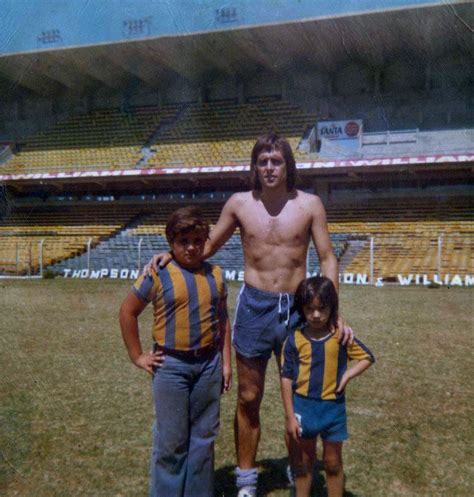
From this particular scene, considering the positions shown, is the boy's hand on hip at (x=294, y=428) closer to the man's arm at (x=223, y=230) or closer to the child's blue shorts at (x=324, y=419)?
the child's blue shorts at (x=324, y=419)

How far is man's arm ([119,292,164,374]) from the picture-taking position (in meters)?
2.67

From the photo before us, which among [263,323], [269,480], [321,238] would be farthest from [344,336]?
[269,480]

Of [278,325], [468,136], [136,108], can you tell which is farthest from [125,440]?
[136,108]

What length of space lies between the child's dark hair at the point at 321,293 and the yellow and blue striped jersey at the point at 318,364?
0.13 m

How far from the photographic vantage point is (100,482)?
10.4ft

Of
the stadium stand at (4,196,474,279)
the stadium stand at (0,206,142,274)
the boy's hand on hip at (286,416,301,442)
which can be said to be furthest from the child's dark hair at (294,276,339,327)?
the stadium stand at (0,206,142,274)

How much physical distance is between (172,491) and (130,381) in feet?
9.46

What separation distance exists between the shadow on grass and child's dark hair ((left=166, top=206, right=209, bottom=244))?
1.46 m

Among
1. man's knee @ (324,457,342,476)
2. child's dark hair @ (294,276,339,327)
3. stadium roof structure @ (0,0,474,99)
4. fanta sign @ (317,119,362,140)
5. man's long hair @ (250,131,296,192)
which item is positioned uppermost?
stadium roof structure @ (0,0,474,99)

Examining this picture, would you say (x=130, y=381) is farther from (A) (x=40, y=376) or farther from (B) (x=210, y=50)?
(B) (x=210, y=50)

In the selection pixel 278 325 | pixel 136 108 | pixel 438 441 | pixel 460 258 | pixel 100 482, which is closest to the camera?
pixel 278 325

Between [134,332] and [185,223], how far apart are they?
1.89 ft

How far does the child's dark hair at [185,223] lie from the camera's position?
8.66 ft

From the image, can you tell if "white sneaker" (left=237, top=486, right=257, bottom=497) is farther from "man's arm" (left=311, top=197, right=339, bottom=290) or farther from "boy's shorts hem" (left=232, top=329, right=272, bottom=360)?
"man's arm" (left=311, top=197, right=339, bottom=290)
